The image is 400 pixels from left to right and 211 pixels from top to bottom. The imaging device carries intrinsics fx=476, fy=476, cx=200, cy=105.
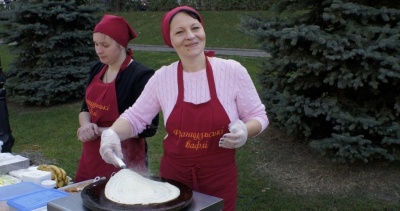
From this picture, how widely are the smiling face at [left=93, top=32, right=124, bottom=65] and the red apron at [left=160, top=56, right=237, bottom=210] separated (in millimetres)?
581

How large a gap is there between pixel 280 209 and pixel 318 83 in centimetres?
127

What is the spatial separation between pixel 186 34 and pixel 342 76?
104 inches

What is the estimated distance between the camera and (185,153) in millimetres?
2123

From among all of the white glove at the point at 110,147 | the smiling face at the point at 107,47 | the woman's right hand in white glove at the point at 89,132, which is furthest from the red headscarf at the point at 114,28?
the white glove at the point at 110,147

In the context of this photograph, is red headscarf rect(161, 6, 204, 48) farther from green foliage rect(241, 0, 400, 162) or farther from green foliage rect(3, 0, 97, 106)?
green foliage rect(3, 0, 97, 106)

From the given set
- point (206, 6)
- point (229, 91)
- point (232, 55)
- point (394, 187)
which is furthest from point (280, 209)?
point (206, 6)

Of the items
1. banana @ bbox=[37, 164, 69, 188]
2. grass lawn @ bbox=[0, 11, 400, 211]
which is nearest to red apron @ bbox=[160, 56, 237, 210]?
banana @ bbox=[37, 164, 69, 188]

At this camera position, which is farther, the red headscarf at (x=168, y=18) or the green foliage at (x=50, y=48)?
the green foliage at (x=50, y=48)

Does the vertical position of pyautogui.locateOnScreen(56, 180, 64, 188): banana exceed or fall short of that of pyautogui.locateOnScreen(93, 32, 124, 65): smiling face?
it falls short

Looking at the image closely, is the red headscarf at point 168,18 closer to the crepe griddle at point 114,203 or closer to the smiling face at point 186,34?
the smiling face at point 186,34

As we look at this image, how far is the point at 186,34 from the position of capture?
79.4 inches

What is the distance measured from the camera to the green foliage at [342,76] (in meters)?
4.19

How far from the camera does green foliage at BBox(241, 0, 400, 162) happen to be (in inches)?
165

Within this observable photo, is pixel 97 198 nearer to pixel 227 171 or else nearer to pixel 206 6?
pixel 227 171
